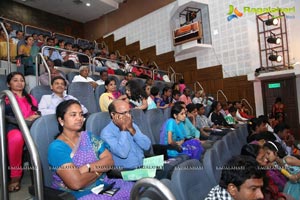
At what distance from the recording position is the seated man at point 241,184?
1125 mm

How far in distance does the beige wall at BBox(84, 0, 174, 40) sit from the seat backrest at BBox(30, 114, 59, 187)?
245 inches

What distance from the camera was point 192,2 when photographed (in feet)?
20.1

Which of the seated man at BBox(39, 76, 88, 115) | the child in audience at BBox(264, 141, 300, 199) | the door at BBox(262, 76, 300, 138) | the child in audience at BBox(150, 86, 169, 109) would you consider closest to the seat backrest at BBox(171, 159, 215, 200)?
the child in audience at BBox(264, 141, 300, 199)

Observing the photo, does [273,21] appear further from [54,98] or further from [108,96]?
[54,98]

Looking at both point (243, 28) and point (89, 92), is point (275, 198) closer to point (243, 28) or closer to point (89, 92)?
point (89, 92)

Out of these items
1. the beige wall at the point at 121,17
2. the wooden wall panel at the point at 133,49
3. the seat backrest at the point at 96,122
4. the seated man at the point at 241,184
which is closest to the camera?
the seated man at the point at 241,184

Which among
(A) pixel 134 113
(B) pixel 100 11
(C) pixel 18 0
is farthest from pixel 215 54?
(C) pixel 18 0

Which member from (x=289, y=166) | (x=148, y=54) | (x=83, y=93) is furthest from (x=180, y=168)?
(x=148, y=54)

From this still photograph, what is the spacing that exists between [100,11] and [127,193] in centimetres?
778

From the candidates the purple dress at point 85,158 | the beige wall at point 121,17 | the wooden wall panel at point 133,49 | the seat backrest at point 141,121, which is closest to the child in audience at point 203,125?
the seat backrest at point 141,121

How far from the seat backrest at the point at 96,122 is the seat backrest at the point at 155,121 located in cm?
68

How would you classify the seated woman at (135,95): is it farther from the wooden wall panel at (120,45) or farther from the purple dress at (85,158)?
the wooden wall panel at (120,45)

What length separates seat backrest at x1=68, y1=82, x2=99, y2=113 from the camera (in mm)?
2715

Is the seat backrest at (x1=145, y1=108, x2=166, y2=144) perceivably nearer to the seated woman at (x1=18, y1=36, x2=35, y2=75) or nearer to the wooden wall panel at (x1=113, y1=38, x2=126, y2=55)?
the seated woman at (x1=18, y1=36, x2=35, y2=75)
